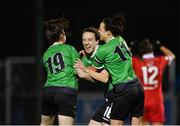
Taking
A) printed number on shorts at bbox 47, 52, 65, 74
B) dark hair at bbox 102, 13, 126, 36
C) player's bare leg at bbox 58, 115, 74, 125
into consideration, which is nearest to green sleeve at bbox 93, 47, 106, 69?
dark hair at bbox 102, 13, 126, 36

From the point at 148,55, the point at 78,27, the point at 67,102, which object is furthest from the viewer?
the point at 78,27

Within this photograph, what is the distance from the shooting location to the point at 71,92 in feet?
35.7

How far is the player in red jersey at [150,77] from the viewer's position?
1335cm

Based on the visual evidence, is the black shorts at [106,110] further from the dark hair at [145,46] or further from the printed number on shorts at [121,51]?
the dark hair at [145,46]

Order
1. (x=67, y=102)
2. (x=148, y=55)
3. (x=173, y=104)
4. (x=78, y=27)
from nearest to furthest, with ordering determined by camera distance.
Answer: (x=67, y=102) → (x=148, y=55) → (x=173, y=104) → (x=78, y=27)

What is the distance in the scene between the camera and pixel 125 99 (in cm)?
1074

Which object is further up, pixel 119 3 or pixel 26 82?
pixel 119 3

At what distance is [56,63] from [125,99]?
A: 102cm

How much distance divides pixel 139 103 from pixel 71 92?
0.89 meters

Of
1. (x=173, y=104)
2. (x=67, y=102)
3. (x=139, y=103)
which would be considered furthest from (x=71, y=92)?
(x=173, y=104)

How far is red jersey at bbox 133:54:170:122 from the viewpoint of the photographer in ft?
43.8

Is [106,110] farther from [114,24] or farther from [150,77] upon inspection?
[150,77]

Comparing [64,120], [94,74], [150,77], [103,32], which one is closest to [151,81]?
[150,77]

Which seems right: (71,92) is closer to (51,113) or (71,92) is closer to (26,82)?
(51,113)
